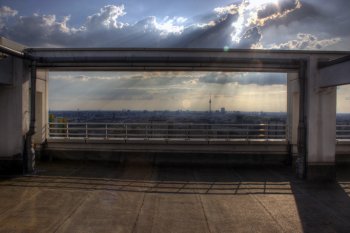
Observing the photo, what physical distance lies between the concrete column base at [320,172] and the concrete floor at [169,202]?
16.6 inches

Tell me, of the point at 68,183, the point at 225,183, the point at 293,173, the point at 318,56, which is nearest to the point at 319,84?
the point at 318,56

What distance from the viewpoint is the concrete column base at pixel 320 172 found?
1067 cm

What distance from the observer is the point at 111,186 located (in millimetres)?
9586

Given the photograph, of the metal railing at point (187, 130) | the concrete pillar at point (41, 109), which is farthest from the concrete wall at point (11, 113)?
the metal railing at point (187, 130)

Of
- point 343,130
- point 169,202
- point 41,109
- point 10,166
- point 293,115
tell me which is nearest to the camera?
point 169,202

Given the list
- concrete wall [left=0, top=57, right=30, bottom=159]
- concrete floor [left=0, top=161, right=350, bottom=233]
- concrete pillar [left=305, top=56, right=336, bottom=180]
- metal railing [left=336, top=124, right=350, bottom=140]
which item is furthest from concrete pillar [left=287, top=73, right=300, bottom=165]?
concrete wall [left=0, top=57, right=30, bottom=159]

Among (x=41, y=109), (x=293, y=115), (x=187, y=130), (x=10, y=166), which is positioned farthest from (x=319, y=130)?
(x=41, y=109)

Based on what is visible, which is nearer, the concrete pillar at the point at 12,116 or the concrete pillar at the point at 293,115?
the concrete pillar at the point at 12,116

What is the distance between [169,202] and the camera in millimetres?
8047

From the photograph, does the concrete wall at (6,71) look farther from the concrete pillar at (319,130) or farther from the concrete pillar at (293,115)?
the concrete pillar at (293,115)

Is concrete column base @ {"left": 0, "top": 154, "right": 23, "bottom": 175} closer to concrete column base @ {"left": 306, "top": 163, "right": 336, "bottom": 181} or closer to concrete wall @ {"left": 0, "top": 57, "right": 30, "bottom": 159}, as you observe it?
concrete wall @ {"left": 0, "top": 57, "right": 30, "bottom": 159}

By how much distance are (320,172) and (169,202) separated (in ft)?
18.3

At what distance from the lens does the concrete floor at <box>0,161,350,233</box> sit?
646 centimetres

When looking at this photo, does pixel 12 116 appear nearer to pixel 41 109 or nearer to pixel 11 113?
pixel 11 113
